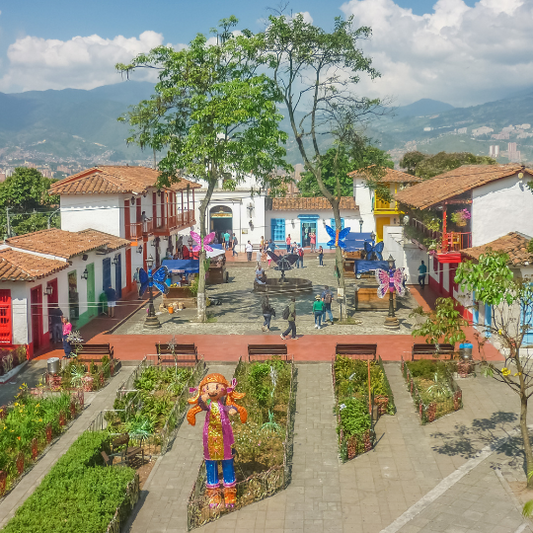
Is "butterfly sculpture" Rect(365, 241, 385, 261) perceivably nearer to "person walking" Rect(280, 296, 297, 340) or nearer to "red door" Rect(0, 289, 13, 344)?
"person walking" Rect(280, 296, 297, 340)

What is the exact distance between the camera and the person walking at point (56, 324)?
2128 cm

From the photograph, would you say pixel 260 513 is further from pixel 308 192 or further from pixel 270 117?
pixel 308 192

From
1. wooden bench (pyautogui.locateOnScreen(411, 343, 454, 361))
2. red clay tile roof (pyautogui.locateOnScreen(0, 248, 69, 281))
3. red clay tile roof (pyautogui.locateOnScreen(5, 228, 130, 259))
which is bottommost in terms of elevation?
wooden bench (pyautogui.locateOnScreen(411, 343, 454, 361))

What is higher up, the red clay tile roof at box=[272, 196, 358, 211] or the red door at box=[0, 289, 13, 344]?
the red clay tile roof at box=[272, 196, 358, 211]

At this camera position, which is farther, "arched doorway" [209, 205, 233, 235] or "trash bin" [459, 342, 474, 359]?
"arched doorway" [209, 205, 233, 235]

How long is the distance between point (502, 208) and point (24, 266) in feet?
52.8

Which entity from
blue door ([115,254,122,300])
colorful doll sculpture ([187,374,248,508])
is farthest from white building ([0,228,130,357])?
colorful doll sculpture ([187,374,248,508])

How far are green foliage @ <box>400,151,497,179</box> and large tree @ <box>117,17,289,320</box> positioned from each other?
2161 cm

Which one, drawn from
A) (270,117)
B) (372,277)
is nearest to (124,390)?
(270,117)

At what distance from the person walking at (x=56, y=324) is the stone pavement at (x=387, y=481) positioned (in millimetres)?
8677

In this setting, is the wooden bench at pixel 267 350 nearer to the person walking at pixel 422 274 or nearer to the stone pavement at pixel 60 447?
the stone pavement at pixel 60 447

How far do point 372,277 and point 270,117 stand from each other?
13.4 metres

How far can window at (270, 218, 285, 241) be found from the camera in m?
49.8

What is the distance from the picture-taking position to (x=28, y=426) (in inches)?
530
